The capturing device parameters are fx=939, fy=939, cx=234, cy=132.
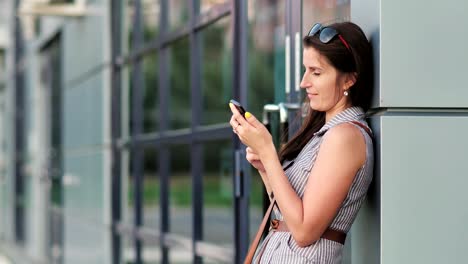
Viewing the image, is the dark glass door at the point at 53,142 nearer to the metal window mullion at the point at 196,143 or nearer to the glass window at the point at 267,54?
the glass window at the point at 267,54

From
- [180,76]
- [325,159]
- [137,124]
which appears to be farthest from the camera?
[180,76]

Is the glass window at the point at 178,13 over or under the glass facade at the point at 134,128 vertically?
over

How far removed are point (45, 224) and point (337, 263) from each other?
854 cm

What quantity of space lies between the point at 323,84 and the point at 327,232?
15.2 inches

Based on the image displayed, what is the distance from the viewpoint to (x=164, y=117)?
5.55 m

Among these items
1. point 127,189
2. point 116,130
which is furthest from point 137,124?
point 127,189

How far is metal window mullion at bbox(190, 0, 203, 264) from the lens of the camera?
15.7 ft

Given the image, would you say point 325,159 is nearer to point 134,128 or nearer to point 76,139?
point 134,128

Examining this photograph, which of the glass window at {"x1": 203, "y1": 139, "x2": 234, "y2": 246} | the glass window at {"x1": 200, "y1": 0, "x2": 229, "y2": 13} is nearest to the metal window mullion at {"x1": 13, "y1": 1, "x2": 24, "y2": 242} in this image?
the glass window at {"x1": 203, "y1": 139, "x2": 234, "y2": 246}

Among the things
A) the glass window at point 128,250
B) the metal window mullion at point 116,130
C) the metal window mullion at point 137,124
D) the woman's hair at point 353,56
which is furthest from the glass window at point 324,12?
the metal window mullion at point 116,130

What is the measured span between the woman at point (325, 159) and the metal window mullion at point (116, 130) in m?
4.07

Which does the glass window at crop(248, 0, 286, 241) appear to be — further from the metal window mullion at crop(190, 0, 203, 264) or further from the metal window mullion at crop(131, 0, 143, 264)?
the metal window mullion at crop(131, 0, 143, 264)

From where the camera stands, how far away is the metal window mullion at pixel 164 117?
5.47 m

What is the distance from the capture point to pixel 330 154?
2.30 meters
